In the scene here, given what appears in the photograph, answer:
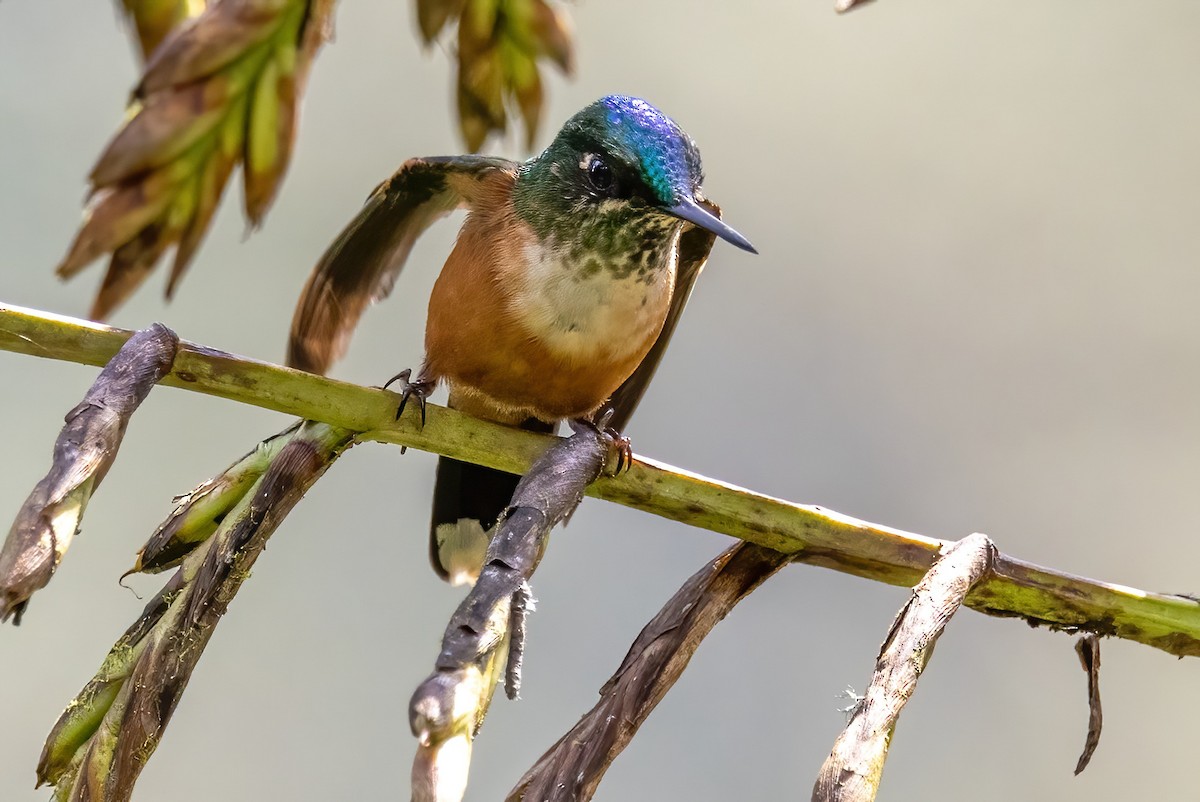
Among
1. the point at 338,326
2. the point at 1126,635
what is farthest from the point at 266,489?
the point at 338,326

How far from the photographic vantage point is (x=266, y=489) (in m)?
1.08

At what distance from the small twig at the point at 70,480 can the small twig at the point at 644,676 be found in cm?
42

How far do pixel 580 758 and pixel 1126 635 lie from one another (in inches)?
23.1

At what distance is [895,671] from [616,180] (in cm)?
103

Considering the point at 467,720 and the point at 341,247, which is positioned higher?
the point at 341,247

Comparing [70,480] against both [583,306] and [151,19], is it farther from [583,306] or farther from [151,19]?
[583,306]

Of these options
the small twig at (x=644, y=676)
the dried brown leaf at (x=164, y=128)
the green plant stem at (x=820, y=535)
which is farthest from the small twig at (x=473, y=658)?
the dried brown leaf at (x=164, y=128)

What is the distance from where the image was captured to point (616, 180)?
1804 mm

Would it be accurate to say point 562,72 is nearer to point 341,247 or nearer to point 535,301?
point 535,301

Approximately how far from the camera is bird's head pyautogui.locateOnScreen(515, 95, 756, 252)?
66.7 inches

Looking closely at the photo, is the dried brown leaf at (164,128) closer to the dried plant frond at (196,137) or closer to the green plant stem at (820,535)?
the dried plant frond at (196,137)

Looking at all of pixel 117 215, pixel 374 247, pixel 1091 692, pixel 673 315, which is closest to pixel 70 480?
pixel 117 215

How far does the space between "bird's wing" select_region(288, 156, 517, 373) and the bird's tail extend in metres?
0.35

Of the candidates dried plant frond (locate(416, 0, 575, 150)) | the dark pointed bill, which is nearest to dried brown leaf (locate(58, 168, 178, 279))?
dried plant frond (locate(416, 0, 575, 150))
